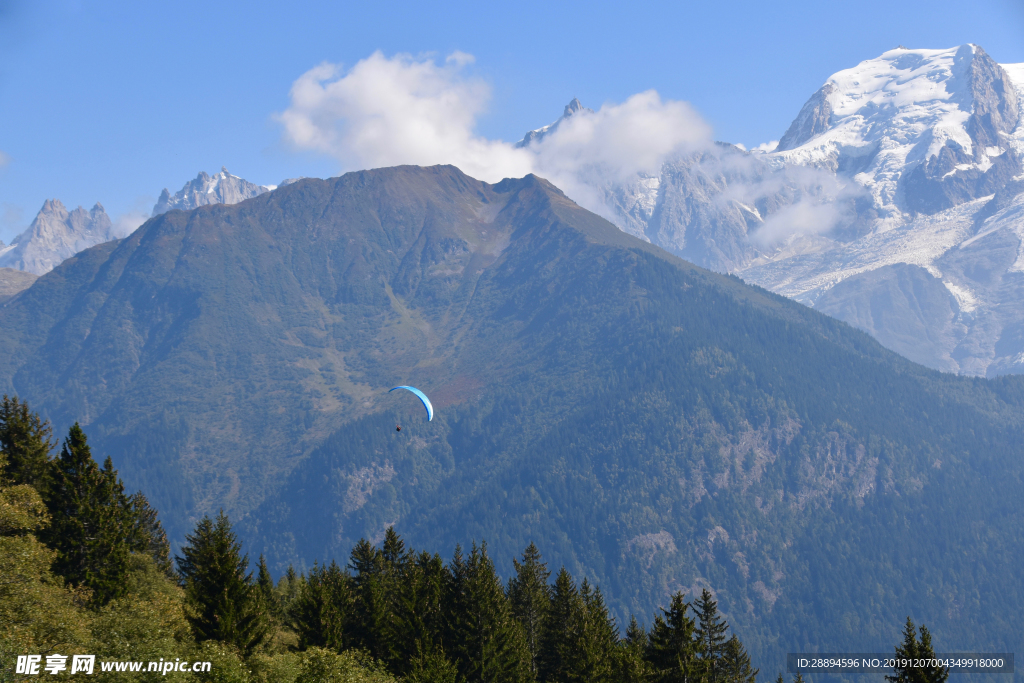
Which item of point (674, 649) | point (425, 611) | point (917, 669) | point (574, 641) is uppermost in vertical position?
point (425, 611)

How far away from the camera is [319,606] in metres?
75.5

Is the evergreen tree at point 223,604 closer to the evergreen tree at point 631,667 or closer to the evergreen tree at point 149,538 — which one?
the evergreen tree at point 149,538

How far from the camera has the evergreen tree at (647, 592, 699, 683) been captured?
66.6 metres

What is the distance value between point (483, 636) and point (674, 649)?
2114 cm

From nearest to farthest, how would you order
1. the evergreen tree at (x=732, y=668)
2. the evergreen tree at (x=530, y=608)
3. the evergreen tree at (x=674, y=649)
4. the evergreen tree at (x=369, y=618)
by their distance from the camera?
the evergreen tree at (x=674, y=649) < the evergreen tree at (x=732, y=668) < the evergreen tree at (x=369, y=618) < the evergreen tree at (x=530, y=608)

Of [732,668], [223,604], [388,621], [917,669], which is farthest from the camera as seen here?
[388,621]

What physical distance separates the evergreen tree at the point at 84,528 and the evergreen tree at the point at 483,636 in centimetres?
3070

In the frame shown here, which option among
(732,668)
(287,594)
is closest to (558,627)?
(732,668)

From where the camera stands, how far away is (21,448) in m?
84.9

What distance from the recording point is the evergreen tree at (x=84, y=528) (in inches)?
2810

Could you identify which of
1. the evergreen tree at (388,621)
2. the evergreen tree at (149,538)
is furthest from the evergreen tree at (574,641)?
the evergreen tree at (149,538)

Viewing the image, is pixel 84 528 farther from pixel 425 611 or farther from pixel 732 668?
pixel 732 668

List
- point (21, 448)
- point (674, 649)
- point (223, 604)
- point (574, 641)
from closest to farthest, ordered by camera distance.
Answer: point (223, 604) < point (674, 649) < point (574, 641) < point (21, 448)

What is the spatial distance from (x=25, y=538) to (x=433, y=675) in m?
35.9
